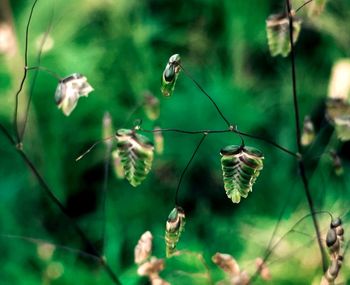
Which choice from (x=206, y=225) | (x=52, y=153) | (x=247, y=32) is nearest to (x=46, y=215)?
(x=52, y=153)

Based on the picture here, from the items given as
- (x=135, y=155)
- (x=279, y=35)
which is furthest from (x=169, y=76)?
(x=279, y=35)

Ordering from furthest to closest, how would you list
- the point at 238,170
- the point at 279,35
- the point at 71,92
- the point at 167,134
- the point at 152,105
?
1. the point at 167,134
2. the point at 152,105
3. the point at 279,35
4. the point at 71,92
5. the point at 238,170

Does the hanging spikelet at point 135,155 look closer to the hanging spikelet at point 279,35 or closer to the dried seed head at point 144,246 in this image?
the dried seed head at point 144,246

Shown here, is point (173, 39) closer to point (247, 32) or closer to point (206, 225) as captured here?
point (247, 32)

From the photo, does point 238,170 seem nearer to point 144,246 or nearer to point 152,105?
point 144,246

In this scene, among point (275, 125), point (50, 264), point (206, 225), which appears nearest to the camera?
point (50, 264)
